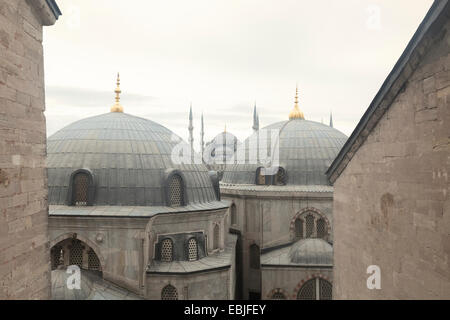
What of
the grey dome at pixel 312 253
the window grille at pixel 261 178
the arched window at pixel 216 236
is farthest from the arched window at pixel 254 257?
the arched window at pixel 216 236

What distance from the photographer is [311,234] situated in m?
22.2

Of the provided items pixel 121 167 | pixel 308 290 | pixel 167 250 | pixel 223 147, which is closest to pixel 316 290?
pixel 308 290

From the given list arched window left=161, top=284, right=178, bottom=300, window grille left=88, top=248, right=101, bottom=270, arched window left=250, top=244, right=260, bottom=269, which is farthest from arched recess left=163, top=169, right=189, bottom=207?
arched window left=250, top=244, right=260, bottom=269

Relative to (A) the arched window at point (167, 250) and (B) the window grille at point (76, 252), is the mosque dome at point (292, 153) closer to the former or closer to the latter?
(A) the arched window at point (167, 250)

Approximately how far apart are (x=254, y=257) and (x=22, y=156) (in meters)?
19.3

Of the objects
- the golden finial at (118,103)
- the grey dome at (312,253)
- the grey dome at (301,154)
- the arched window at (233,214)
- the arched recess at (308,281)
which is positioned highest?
the golden finial at (118,103)

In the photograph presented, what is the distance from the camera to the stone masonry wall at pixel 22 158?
5.79 m

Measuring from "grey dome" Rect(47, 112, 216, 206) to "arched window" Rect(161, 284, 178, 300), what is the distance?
11.5 ft

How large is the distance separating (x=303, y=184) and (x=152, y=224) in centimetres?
1060

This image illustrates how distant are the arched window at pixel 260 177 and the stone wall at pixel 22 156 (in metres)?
17.8

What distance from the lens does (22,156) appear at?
20.4ft

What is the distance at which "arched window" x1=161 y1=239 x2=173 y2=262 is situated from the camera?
Result: 54.0ft

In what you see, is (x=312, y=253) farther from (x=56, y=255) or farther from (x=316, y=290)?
(x=56, y=255)

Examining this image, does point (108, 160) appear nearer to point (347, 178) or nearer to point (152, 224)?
point (152, 224)
